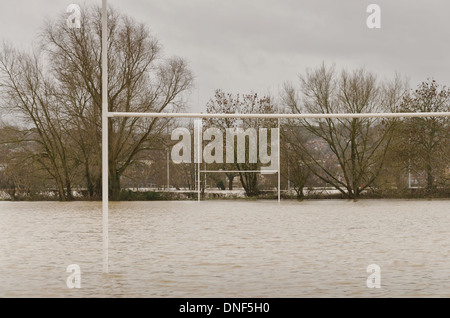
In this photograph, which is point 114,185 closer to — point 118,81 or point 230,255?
point 118,81

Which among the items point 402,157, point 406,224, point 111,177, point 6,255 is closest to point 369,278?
point 6,255

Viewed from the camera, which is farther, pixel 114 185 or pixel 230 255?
pixel 114 185

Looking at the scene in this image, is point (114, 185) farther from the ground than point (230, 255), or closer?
farther from the ground

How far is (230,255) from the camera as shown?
6680 millimetres

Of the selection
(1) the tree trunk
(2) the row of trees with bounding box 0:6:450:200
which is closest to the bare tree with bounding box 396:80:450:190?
(2) the row of trees with bounding box 0:6:450:200

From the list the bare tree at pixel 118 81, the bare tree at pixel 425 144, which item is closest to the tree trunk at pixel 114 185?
the bare tree at pixel 118 81

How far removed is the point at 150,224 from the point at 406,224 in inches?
187

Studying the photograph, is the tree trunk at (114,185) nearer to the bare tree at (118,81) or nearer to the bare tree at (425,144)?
the bare tree at (118,81)

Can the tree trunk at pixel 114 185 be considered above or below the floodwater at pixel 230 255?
above

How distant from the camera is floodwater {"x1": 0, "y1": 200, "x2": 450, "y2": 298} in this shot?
15.0 feet

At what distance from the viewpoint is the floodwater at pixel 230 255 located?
457 centimetres

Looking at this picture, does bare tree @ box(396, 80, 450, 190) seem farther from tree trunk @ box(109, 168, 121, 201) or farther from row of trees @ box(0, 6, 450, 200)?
tree trunk @ box(109, 168, 121, 201)

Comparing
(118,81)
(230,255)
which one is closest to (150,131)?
(118,81)
